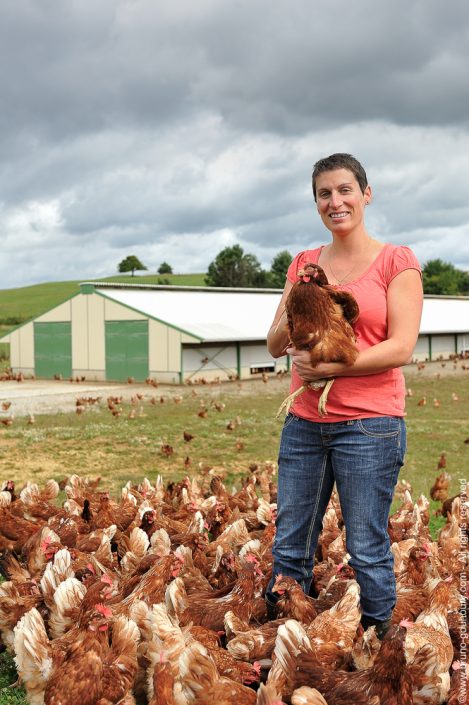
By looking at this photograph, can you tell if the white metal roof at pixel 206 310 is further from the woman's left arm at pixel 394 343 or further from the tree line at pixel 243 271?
the tree line at pixel 243 271

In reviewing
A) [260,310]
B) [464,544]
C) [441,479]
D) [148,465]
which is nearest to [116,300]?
[260,310]

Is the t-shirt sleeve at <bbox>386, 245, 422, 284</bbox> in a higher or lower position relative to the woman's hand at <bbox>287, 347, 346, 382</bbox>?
higher

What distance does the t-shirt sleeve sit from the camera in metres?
3.61

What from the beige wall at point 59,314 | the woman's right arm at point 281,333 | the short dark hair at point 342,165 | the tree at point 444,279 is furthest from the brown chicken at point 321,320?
the tree at point 444,279

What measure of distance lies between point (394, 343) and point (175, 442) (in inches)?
447

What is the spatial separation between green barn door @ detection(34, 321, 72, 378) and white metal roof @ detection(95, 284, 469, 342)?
11.0 ft

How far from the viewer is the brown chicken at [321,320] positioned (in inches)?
139

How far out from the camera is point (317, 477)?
151 inches

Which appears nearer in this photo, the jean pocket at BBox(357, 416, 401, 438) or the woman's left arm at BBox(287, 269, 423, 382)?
the woman's left arm at BBox(287, 269, 423, 382)

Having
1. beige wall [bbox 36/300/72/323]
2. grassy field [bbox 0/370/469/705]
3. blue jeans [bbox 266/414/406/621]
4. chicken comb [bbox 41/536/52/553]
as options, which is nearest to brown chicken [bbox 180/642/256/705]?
blue jeans [bbox 266/414/406/621]

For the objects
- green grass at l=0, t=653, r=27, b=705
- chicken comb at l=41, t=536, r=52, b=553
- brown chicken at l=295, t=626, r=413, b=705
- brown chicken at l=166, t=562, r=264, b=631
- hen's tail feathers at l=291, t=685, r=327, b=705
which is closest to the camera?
hen's tail feathers at l=291, t=685, r=327, b=705

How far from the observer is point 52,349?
1373 inches

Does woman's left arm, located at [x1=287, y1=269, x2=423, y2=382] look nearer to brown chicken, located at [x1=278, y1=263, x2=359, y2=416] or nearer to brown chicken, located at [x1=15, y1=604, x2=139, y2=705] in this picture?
brown chicken, located at [x1=278, y1=263, x2=359, y2=416]

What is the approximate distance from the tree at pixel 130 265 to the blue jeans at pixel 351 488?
125 m
